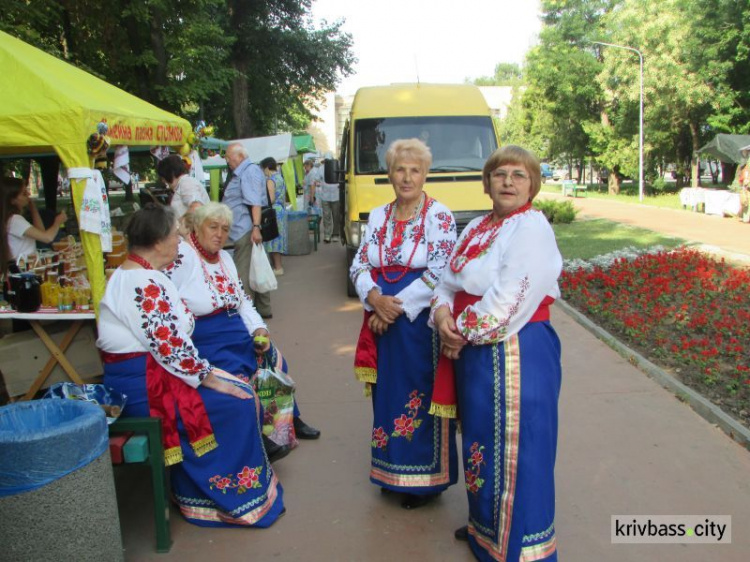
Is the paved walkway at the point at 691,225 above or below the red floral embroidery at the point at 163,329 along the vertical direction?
below

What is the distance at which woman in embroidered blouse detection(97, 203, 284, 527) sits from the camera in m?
3.20

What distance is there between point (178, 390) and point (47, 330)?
5.40ft

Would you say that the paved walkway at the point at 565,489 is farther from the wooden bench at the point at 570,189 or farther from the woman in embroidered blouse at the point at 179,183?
the wooden bench at the point at 570,189

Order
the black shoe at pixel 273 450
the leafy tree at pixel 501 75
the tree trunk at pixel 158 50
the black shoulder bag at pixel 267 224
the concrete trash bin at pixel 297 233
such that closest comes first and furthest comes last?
the black shoe at pixel 273 450 → the black shoulder bag at pixel 267 224 → the concrete trash bin at pixel 297 233 → the tree trunk at pixel 158 50 → the leafy tree at pixel 501 75

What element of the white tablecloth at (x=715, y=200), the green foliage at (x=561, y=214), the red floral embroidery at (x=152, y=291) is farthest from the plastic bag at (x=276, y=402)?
the white tablecloth at (x=715, y=200)

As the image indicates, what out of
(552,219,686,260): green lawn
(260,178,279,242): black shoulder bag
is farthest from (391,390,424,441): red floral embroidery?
(552,219,686,260): green lawn

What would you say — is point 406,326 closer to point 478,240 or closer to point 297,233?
point 478,240

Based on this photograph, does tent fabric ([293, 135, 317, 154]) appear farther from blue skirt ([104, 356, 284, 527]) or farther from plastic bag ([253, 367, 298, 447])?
blue skirt ([104, 356, 284, 527])

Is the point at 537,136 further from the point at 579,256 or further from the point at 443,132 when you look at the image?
the point at 443,132

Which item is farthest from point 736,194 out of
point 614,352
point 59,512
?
point 59,512

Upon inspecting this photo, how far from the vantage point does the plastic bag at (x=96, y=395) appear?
323 cm

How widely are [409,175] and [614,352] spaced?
4120mm

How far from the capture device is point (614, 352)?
6.63 metres

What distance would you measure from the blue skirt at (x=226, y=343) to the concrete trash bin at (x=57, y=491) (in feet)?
3.26
